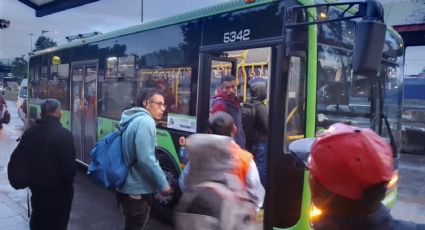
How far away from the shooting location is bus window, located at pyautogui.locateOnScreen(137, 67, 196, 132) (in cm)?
544

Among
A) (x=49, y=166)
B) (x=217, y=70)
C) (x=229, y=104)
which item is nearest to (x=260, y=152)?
(x=229, y=104)

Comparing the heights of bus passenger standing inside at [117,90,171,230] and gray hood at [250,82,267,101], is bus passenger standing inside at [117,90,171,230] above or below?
below

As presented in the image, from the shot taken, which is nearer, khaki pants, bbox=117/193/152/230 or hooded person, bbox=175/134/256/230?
hooded person, bbox=175/134/256/230

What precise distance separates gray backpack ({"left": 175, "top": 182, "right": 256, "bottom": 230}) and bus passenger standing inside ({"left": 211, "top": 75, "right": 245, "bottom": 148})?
118 inches

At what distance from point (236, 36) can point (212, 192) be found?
320cm

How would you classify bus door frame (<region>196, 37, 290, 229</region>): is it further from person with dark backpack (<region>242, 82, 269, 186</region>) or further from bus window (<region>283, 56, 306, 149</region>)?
person with dark backpack (<region>242, 82, 269, 186</region>)

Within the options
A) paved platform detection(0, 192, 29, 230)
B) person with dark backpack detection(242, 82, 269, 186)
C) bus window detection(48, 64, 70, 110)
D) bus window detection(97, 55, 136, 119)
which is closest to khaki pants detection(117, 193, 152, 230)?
person with dark backpack detection(242, 82, 269, 186)

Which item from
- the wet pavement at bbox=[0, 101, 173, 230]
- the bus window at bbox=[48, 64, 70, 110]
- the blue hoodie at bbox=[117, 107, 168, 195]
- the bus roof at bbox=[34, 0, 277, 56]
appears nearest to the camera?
the blue hoodie at bbox=[117, 107, 168, 195]

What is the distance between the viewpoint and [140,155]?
11.4 ft

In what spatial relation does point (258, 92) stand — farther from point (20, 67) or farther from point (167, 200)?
point (20, 67)

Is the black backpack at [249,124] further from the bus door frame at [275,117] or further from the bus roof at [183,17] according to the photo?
the bus roof at [183,17]

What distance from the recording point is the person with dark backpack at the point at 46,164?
3803 mm

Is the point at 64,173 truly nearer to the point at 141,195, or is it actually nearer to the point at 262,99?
the point at 141,195

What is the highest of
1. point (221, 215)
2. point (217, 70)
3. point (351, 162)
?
point (217, 70)
